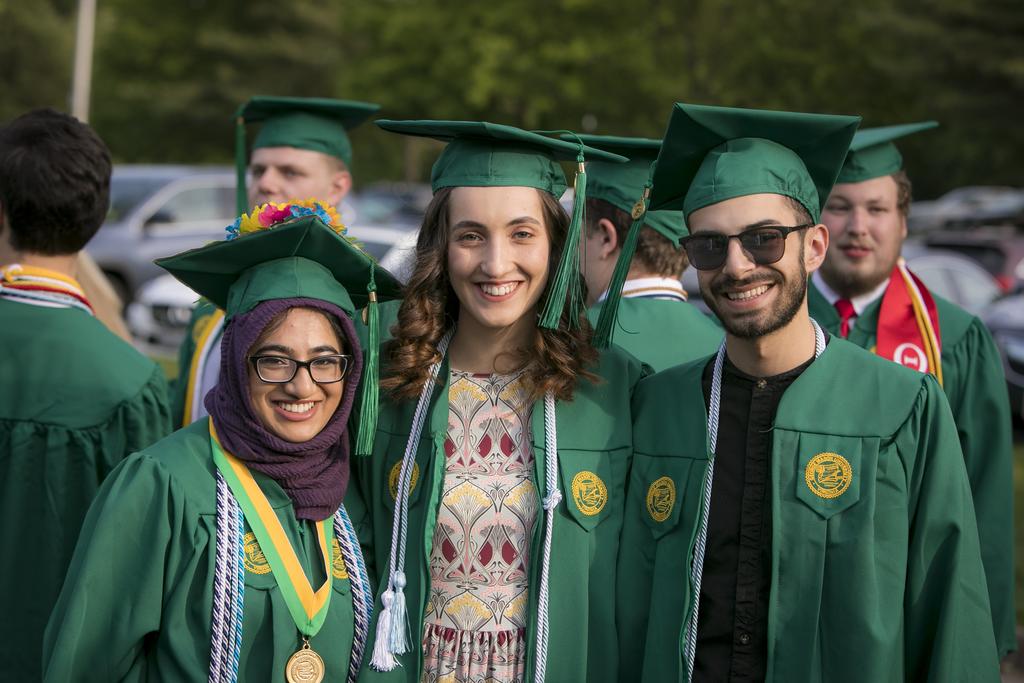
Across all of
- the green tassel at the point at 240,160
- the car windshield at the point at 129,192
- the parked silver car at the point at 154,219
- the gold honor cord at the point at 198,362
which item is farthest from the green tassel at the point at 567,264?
the car windshield at the point at 129,192

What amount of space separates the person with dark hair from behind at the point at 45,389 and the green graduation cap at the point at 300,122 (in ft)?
5.56

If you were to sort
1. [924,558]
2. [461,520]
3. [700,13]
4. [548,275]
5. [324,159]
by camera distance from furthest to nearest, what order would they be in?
[700,13]
[324,159]
[548,275]
[461,520]
[924,558]

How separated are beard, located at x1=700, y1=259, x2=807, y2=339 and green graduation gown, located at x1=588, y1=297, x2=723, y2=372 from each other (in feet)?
2.67

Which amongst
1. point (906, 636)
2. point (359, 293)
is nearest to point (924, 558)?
point (906, 636)

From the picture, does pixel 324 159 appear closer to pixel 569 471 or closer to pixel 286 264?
pixel 286 264

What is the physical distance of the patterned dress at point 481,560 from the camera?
3.29m

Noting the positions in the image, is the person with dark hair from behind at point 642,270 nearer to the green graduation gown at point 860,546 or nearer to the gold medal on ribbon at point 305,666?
the green graduation gown at point 860,546

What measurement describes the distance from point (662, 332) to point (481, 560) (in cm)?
129

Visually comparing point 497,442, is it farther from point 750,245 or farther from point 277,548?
point 750,245

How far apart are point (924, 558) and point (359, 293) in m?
1.81

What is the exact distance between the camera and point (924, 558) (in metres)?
3.12

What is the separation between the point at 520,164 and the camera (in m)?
3.49

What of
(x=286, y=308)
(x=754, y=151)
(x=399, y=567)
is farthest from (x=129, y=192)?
(x=754, y=151)

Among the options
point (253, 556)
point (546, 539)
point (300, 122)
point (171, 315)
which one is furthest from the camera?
point (171, 315)
